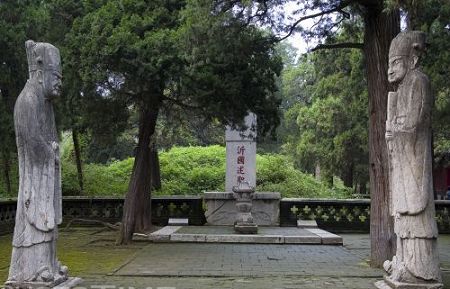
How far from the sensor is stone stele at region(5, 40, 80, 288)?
22.1 feet

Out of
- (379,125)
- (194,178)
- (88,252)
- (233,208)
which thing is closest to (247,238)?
(233,208)

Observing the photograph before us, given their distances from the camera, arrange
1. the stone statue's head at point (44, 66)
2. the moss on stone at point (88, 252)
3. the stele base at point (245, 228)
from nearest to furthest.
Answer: the stone statue's head at point (44, 66)
the moss on stone at point (88, 252)
the stele base at point (245, 228)

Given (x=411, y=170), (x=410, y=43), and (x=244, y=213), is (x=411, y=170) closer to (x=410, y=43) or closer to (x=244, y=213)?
(x=410, y=43)

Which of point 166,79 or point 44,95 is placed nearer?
point 44,95

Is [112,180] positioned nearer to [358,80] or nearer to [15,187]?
[15,187]

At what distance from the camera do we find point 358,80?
17.0m

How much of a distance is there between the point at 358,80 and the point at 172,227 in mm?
7219

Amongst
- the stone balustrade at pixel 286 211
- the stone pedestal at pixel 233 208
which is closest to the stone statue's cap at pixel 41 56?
the stone balustrade at pixel 286 211

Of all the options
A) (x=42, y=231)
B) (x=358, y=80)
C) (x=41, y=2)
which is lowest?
(x=42, y=231)

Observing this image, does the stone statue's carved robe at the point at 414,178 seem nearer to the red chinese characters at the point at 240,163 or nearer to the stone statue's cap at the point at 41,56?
the stone statue's cap at the point at 41,56

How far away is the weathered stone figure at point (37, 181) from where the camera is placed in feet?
22.1

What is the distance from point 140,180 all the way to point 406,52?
806 cm

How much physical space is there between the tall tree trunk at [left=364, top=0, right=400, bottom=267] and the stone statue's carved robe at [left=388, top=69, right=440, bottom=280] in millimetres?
2992

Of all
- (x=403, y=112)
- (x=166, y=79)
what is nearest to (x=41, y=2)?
(x=166, y=79)
